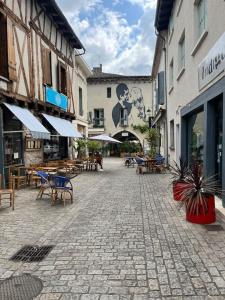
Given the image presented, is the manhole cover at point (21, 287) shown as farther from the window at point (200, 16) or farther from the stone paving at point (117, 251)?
the window at point (200, 16)

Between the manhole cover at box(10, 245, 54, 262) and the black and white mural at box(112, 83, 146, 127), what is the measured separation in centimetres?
3009

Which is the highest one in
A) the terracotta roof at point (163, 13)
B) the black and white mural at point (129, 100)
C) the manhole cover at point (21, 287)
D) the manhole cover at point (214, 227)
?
the terracotta roof at point (163, 13)

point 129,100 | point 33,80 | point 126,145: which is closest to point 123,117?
point 129,100

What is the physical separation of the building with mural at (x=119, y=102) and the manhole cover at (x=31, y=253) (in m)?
29.4

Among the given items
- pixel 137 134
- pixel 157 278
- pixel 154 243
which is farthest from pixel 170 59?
pixel 137 134

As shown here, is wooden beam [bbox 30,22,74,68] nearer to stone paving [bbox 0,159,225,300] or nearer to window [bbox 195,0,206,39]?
window [bbox 195,0,206,39]

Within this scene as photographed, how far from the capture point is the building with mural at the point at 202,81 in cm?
661

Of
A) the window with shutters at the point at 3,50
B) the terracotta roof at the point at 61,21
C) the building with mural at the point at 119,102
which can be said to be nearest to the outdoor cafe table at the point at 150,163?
the window with shutters at the point at 3,50

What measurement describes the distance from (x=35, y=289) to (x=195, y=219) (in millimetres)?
3458

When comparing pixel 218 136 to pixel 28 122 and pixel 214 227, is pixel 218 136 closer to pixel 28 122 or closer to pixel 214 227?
pixel 214 227

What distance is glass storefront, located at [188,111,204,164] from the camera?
918 centimetres

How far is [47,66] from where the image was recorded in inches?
576

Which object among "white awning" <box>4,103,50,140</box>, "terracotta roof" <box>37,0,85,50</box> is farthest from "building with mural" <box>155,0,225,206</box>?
"white awning" <box>4,103,50,140</box>

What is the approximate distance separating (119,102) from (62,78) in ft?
55.3
